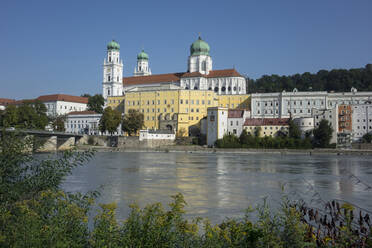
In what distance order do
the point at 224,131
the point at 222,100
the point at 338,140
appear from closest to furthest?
1. the point at 338,140
2. the point at 224,131
3. the point at 222,100

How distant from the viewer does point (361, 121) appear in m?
77.6

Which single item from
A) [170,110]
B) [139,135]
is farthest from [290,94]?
[139,135]

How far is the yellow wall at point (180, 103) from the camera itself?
89250 millimetres

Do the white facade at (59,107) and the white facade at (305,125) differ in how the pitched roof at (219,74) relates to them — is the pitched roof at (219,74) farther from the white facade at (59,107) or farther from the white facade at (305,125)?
the white facade at (59,107)

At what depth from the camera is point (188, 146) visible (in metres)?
76.9

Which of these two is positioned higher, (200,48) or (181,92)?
(200,48)

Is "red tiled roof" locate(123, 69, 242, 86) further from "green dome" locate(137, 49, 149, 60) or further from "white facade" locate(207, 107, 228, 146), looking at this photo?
"white facade" locate(207, 107, 228, 146)

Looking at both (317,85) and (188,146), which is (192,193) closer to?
(188,146)

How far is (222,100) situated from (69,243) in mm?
89825

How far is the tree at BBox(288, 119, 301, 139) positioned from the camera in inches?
2756

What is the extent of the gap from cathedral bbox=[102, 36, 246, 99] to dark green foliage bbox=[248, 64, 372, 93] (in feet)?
73.9

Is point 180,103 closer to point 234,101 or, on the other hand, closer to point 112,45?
point 234,101

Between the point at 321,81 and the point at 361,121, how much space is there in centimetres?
4681

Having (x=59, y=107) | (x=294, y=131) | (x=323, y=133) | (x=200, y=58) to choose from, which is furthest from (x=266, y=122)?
(x=59, y=107)
